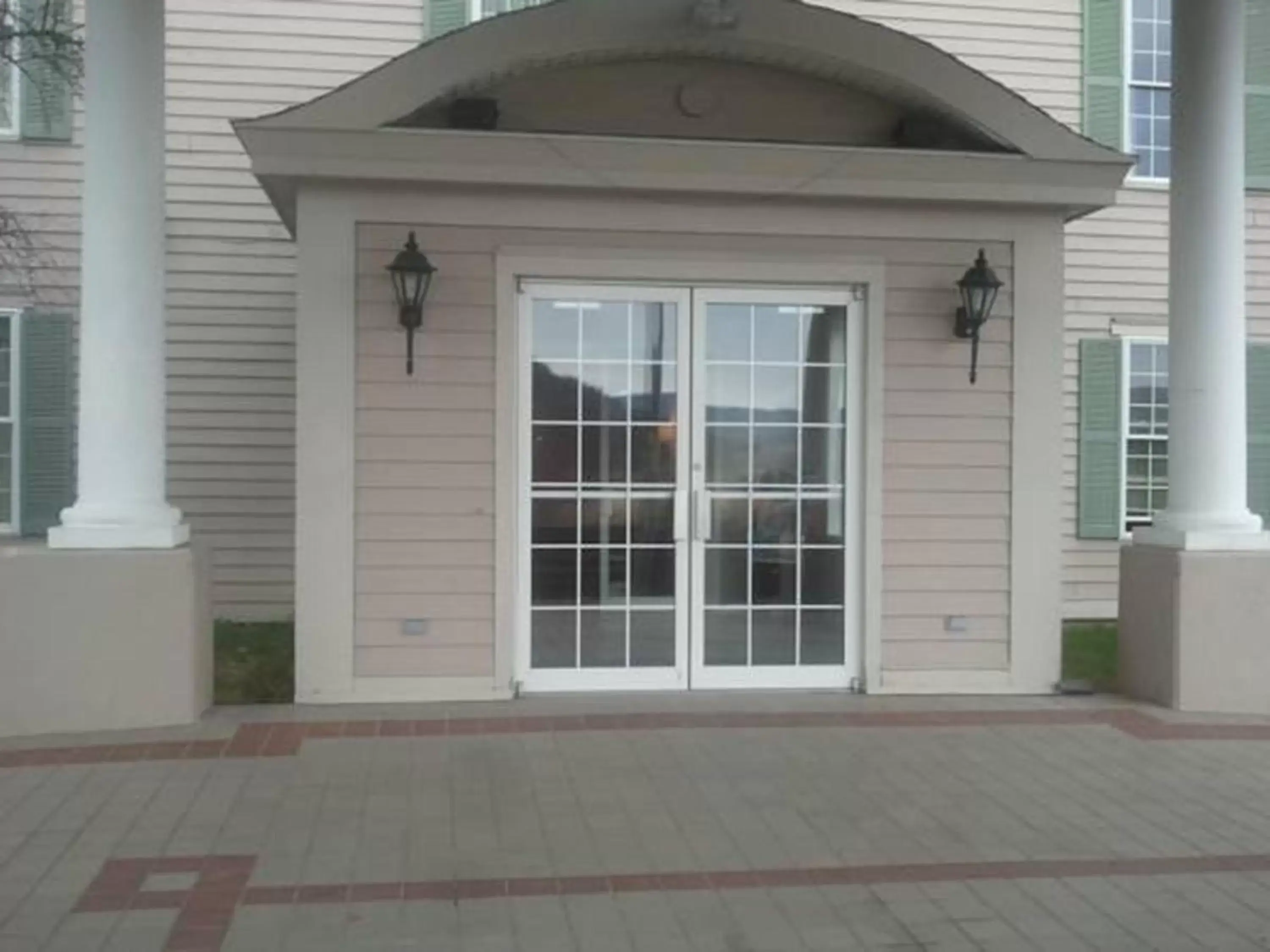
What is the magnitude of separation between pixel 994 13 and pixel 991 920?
30.9ft

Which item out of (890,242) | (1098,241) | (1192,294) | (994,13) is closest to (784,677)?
(890,242)

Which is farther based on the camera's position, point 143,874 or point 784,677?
point 784,677

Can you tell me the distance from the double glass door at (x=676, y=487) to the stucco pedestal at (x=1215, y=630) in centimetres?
184

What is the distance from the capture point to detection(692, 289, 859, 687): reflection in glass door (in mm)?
8148

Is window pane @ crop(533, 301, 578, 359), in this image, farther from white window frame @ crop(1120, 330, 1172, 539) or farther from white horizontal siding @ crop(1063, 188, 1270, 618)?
white window frame @ crop(1120, 330, 1172, 539)

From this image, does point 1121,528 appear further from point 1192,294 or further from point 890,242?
point 890,242

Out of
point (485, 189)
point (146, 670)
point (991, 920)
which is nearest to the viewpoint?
point (991, 920)

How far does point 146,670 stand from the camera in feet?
23.1

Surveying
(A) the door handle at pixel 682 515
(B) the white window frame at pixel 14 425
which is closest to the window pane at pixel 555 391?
(A) the door handle at pixel 682 515

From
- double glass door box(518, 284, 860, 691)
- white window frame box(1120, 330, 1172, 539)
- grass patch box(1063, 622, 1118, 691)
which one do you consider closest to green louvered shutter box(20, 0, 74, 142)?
double glass door box(518, 284, 860, 691)

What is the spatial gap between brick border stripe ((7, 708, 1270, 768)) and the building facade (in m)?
0.72

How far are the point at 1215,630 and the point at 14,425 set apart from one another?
8.82 meters

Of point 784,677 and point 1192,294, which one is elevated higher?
point 1192,294

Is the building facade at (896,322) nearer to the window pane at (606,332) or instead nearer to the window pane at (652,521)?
the window pane at (652,521)
